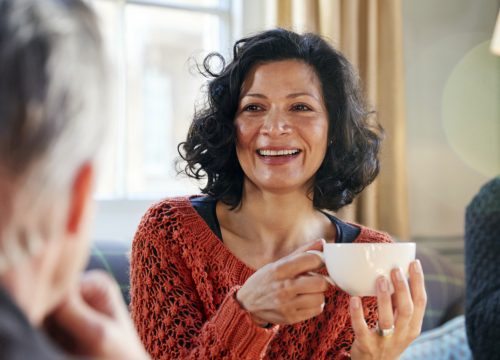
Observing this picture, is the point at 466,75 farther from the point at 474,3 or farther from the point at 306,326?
the point at 306,326

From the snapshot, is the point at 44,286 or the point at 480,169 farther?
the point at 480,169

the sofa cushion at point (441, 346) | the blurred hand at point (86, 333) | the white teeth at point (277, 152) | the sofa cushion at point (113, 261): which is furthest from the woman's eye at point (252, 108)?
the blurred hand at point (86, 333)

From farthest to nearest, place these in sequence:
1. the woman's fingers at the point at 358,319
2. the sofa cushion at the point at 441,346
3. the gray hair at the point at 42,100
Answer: the sofa cushion at the point at 441,346 < the woman's fingers at the point at 358,319 < the gray hair at the point at 42,100

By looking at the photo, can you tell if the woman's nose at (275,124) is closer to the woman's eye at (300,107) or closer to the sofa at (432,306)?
the woman's eye at (300,107)

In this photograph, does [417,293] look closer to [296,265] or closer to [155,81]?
[296,265]

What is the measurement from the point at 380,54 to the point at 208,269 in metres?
1.53

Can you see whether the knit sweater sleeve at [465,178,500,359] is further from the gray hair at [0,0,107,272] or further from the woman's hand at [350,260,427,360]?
the gray hair at [0,0,107,272]

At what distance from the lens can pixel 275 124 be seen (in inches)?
55.1

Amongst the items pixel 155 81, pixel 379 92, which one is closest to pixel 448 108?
pixel 379 92

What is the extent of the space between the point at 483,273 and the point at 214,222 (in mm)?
549

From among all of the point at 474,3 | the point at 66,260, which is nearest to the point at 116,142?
the point at 474,3

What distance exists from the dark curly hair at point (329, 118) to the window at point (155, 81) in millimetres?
1020

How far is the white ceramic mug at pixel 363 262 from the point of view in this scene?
947mm

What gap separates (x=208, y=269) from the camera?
1.41m
